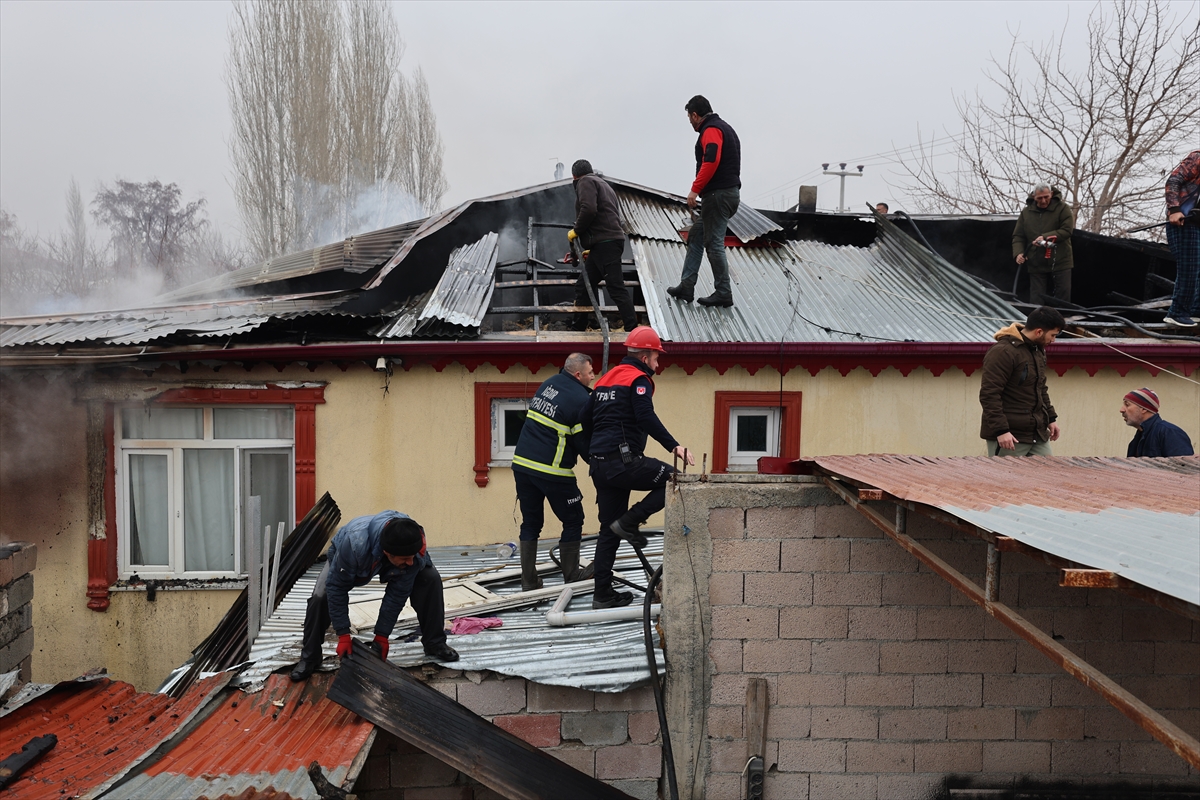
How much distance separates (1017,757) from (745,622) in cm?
188

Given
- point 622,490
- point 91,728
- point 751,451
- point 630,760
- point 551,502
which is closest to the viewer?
point 91,728

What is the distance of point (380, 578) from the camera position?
189 inches

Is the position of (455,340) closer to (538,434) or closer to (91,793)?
(538,434)

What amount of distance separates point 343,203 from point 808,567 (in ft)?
76.7

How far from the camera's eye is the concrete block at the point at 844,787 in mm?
5039

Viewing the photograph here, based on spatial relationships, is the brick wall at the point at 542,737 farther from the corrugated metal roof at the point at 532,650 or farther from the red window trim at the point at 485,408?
the red window trim at the point at 485,408

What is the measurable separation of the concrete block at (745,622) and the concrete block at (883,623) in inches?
18.9

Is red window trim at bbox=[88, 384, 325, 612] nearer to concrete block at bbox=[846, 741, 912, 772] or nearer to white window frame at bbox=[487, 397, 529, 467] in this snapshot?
white window frame at bbox=[487, 397, 529, 467]

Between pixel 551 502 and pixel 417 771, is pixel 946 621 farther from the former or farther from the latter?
pixel 417 771

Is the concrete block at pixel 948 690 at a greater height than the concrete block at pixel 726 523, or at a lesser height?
lesser

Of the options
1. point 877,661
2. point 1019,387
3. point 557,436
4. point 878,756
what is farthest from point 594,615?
point 1019,387

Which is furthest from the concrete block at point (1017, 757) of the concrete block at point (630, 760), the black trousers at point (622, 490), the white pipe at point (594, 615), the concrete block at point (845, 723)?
the black trousers at point (622, 490)

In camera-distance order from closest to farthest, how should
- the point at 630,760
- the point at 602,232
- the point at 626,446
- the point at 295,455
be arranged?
the point at 630,760, the point at 626,446, the point at 295,455, the point at 602,232

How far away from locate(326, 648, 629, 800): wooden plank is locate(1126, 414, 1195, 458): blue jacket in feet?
15.3
